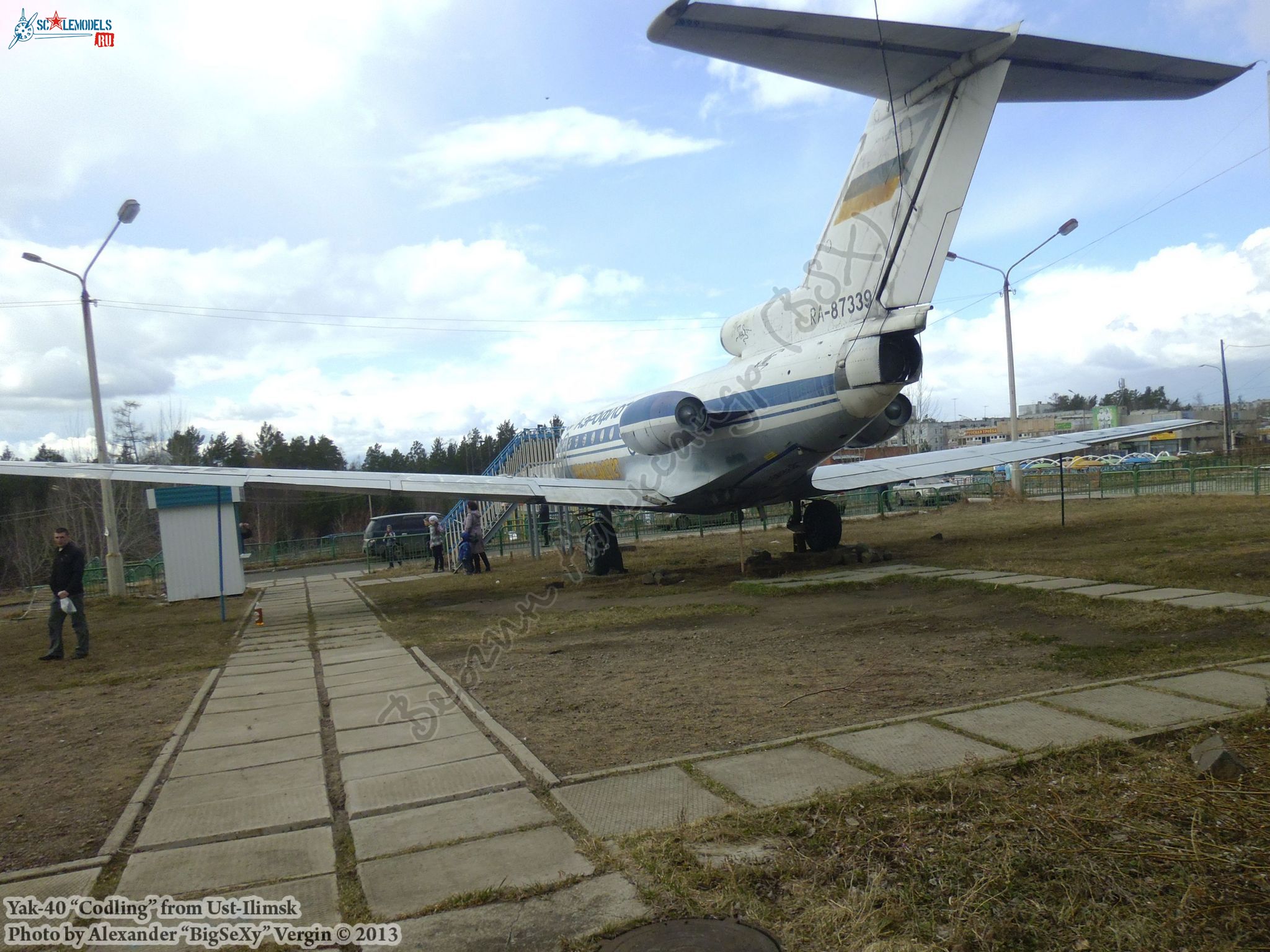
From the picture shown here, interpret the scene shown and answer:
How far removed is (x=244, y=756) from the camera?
5309 mm

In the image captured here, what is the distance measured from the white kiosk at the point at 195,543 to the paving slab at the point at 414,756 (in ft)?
47.4

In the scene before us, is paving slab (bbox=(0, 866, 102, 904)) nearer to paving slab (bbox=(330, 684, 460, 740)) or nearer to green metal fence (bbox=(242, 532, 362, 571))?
paving slab (bbox=(330, 684, 460, 740))

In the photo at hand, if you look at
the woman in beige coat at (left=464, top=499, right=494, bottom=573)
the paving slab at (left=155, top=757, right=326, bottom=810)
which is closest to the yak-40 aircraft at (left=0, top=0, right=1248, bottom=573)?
the woman in beige coat at (left=464, top=499, right=494, bottom=573)

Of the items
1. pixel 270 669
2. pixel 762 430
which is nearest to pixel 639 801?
pixel 270 669

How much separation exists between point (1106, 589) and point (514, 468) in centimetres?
1786

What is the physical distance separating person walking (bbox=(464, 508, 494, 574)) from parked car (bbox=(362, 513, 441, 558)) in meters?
10.8

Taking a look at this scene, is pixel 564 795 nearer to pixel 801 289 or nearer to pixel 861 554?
pixel 801 289

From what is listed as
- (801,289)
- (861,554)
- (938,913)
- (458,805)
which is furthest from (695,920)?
(861,554)

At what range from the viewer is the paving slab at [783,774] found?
12.5ft

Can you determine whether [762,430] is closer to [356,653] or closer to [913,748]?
[356,653]

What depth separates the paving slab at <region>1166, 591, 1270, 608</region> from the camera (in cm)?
763

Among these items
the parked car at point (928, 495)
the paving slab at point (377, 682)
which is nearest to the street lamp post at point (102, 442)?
the paving slab at point (377, 682)

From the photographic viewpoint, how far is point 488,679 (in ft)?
23.4

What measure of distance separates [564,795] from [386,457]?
253ft
